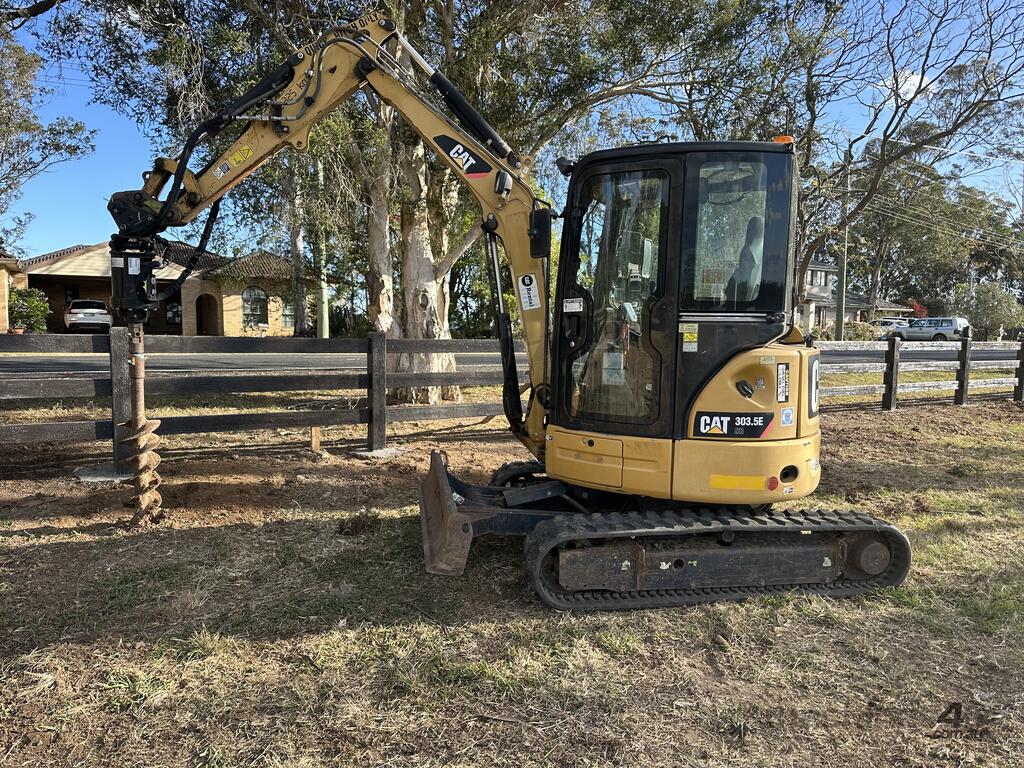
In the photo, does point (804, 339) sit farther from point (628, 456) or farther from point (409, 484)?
point (409, 484)

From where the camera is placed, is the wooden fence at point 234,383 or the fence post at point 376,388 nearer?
the wooden fence at point 234,383

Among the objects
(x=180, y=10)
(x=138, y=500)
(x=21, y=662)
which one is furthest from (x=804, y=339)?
(x=180, y=10)

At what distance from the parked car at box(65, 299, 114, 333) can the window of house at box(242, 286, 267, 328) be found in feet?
19.7

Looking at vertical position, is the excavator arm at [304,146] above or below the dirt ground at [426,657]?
above

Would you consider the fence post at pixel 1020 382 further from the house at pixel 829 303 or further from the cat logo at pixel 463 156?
the house at pixel 829 303

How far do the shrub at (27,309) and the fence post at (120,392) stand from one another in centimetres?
2705

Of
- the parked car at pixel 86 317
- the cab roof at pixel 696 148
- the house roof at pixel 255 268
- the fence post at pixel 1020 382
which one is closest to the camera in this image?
the cab roof at pixel 696 148

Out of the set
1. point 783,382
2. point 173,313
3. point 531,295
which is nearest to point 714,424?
point 783,382

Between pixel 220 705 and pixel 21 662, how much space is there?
1.13m

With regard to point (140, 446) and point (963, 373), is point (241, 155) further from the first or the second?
point (963, 373)

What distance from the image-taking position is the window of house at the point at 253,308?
3344cm

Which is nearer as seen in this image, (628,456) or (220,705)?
(220,705)

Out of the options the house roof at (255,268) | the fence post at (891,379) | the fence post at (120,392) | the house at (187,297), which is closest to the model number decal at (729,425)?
the fence post at (120,392)

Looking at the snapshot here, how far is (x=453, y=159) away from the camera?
4.92m
